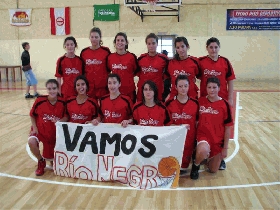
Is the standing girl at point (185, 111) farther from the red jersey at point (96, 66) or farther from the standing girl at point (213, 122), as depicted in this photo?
the red jersey at point (96, 66)

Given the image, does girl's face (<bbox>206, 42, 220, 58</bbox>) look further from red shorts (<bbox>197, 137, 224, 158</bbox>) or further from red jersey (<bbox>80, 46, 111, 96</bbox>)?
red jersey (<bbox>80, 46, 111, 96</bbox>)

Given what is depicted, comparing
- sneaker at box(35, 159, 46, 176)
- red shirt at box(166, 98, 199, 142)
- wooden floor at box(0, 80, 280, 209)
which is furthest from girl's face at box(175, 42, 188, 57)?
sneaker at box(35, 159, 46, 176)

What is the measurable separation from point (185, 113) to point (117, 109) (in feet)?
2.48

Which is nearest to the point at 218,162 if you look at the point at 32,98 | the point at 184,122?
the point at 184,122

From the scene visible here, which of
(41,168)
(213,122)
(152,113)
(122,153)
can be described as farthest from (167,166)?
(41,168)

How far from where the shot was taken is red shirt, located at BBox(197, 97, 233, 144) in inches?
138

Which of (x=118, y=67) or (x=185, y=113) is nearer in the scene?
(x=185, y=113)

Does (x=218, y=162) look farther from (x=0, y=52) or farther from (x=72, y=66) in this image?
(x=0, y=52)

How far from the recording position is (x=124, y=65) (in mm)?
3969

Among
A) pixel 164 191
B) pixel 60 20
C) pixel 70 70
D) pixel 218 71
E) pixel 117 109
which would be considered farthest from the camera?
pixel 60 20

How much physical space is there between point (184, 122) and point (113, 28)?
1047 centimetres

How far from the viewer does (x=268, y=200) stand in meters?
2.97

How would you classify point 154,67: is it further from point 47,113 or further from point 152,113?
point 47,113

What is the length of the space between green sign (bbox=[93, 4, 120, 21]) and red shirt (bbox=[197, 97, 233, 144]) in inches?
411
